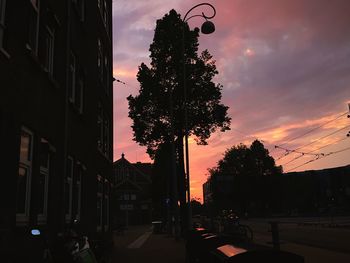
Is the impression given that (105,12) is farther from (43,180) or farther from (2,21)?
(2,21)

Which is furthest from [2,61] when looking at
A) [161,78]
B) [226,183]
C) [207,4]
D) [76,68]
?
[161,78]

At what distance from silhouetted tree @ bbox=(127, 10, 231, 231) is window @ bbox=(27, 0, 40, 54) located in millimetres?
18794

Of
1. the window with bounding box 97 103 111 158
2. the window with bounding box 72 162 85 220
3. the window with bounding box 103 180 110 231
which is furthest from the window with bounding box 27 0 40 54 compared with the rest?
the window with bounding box 103 180 110 231

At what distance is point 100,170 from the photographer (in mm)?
18406

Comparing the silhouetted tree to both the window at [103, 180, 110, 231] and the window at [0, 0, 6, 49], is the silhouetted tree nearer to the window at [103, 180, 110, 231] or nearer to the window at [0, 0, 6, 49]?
the window at [103, 180, 110, 231]

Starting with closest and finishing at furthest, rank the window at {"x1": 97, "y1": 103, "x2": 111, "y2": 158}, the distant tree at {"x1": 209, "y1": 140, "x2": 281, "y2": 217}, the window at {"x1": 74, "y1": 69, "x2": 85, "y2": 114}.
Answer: the window at {"x1": 74, "y1": 69, "x2": 85, "y2": 114} < the window at {"x1": 97, "y1": 103, "x2": 111, "y2": 158} < the distant tree at {"x1": 209, "y1": 140, "x2": 281, "y2": 217}

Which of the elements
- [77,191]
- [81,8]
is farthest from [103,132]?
[77,191]

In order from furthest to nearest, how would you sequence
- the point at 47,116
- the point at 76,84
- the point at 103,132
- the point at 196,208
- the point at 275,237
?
the point at 196,208 → the point at 103,132 → the point at 76,84 → the point at 275,237 → the point at 47,116

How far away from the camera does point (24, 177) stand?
8406 millimetres

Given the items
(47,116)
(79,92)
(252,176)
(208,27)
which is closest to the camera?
(47,116)

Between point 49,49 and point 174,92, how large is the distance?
18093 mm

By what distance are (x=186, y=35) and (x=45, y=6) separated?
19903 mm

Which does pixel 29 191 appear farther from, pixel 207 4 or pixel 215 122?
pixel 215 122

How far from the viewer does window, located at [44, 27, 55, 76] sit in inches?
403
